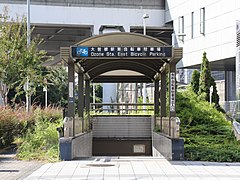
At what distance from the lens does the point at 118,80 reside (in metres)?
27.1

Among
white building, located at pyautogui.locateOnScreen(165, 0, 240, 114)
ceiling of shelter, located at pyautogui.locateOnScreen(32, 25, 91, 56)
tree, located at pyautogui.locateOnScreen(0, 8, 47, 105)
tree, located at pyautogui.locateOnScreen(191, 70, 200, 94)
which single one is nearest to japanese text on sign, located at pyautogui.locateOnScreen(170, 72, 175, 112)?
tree, located at pyautogui.locateOnScreen(0, 8, 47, 105)

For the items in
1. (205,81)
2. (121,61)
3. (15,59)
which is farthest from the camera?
(205,81)

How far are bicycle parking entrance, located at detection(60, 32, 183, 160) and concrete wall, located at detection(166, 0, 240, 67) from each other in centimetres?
1143

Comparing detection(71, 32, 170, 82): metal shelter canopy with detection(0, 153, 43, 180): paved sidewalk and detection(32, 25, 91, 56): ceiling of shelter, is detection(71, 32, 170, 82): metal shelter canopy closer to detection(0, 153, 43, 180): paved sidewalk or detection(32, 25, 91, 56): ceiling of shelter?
detection(0, 153, 43, 180): paved sidewalk

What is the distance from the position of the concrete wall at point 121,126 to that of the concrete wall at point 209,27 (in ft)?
37.9

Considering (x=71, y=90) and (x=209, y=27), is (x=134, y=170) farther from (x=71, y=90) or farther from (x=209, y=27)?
(x=209, y=27)

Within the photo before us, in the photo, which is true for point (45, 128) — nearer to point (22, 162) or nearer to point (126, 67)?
point (22, 162)

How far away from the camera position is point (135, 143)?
26.6 m

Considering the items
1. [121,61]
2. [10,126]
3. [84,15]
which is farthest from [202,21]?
[10,126]

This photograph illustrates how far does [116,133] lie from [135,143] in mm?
1227

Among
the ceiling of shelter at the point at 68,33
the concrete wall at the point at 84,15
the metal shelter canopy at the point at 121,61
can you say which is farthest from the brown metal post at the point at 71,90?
the ceiling of shelter at the point at 68,33

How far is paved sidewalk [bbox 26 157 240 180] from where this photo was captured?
39.2ft

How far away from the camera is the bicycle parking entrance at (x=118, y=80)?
15656 millimetres

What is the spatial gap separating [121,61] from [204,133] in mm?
4503
